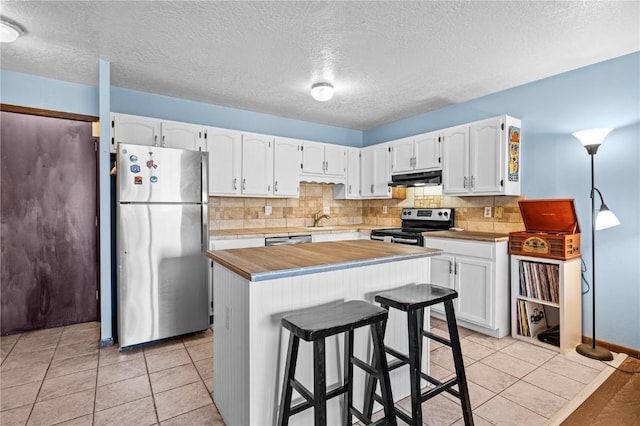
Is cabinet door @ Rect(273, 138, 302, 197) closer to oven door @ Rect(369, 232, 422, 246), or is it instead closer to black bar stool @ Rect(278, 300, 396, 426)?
oven door @ Rect(369, 232, 422, 246)

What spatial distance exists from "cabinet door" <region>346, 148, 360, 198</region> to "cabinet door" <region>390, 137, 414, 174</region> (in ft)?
2.18

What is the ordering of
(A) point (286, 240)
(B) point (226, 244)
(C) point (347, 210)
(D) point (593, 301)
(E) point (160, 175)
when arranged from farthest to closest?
(C) point (347, 210), (A) point (286, 240), (B) point (226, 244), (E) point (160, 175), (D) point (593, 301)

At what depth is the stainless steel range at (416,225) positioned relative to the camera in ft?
12.2

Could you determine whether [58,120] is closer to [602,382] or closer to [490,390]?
[490,390]

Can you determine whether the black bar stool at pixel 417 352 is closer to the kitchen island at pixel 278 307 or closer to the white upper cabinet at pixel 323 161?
the kitchen island at pixel 278 307

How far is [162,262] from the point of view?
112 inches

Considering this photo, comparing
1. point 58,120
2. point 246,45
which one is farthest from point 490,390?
point 58,120

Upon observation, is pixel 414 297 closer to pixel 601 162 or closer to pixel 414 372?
pixel 414 372

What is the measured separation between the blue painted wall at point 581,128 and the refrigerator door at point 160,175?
3.51 ft

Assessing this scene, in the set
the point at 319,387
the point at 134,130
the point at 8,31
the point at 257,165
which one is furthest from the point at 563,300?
the point at 8,31

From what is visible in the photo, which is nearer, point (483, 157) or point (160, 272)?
point (160, 272)

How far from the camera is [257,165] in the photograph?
13.0 ft

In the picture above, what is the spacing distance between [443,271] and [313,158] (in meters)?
2.22

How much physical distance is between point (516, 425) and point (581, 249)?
6.11ft
